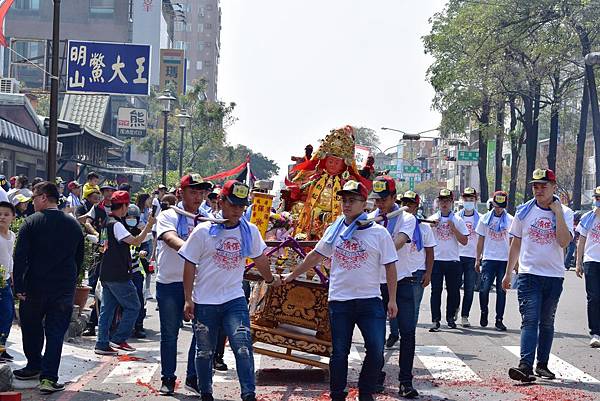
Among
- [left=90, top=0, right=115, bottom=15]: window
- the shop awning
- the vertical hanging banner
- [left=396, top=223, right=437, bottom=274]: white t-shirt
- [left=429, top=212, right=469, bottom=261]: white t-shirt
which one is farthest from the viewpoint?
[left=90, top=0, right=115, bottom=15]: window

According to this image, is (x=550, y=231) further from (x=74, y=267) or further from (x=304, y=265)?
(x=74, y=267)

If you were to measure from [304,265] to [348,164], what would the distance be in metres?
3.00

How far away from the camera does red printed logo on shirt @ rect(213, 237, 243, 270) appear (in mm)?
8172

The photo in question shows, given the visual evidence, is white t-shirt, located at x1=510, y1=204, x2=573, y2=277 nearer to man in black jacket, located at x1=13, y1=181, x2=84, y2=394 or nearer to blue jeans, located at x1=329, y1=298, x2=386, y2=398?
blue jeans, located at x1=329, y1=298, x2=386, y2=398

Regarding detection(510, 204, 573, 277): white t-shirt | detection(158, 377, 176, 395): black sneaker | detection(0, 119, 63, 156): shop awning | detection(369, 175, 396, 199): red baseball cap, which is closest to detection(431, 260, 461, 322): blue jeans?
detection(510, 204, 573, 277): white t-shirt

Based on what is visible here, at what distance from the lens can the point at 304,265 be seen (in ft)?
28.2

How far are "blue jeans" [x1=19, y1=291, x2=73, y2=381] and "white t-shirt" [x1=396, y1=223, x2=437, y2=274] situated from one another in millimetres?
3102

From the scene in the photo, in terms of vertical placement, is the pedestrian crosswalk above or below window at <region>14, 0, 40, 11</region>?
below

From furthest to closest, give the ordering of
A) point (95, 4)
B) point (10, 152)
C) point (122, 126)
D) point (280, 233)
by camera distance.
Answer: point (95, 4) < point (122, 126) < point (10, 152) < point (280, 233)

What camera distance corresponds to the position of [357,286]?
27.2 ft

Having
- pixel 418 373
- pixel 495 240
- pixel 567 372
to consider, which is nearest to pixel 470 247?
pixel 495 240

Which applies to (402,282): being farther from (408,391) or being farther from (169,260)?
(169,260)

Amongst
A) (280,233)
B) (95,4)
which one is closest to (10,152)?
(280,233)

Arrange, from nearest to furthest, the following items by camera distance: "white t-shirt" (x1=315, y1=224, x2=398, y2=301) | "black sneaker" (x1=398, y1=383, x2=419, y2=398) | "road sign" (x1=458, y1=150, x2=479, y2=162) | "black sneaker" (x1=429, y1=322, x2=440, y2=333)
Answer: "white t-shirt" (x1=315, y1=224, x2=398, y2=301) → "black sneaker" (x1=398, y1=383, x2=419, y2=398) → "black sneaker" (x1=429, y1=322, x2=440, y2=333) → "road sign" (x1=458, y1=150, x2=479, y2=162)
